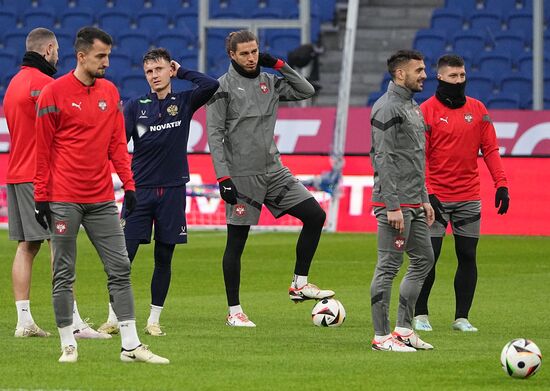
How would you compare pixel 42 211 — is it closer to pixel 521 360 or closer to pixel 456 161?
pixel 521 360

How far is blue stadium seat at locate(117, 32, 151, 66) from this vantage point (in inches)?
1162

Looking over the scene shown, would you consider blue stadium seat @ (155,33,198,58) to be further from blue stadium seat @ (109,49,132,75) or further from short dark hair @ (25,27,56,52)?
short dark hair @ (25,27,56,52)

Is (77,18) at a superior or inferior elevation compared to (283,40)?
superior

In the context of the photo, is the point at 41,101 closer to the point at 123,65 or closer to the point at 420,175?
the point at 420,175

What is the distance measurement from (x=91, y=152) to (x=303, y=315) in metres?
3.81

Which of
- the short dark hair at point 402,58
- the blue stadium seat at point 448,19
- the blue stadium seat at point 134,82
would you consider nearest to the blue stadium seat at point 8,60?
the blue stadium seat at point 134,82

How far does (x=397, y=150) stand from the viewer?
952 cm

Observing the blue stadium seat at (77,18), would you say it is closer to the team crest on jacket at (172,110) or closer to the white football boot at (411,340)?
the team crest on jacket at (172,110)

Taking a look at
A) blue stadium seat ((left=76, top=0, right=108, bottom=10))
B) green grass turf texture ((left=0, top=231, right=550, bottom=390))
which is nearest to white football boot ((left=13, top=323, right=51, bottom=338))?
green grass turf texture ((left=0, top=231, right=550, bottom=390))

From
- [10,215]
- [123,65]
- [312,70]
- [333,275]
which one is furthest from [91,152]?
[123,65]

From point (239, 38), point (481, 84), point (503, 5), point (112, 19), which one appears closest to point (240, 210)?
point (239, 38)

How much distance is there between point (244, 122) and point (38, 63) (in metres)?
1.77

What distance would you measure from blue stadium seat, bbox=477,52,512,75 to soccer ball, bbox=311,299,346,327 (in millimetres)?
16968

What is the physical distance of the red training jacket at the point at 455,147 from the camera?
36.4ft
